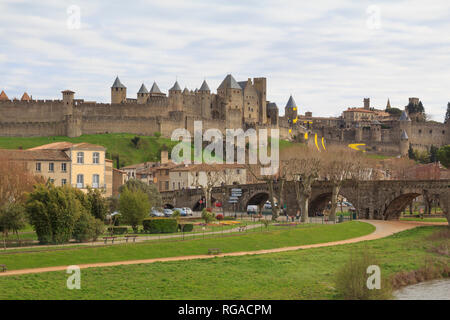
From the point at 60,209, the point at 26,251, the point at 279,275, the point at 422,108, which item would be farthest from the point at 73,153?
the point at 422,108

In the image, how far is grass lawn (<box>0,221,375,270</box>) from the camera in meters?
32.9

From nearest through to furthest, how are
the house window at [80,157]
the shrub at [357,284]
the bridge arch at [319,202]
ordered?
the shrub at [357,284], the house window at [80,157], the bridge arch at [319,202]

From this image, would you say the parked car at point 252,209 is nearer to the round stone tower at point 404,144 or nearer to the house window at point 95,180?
the house window at point 95,180

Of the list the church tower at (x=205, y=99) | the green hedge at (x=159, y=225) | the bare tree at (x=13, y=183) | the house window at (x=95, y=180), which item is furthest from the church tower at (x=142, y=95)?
the green hedge at (x=159, y=225)

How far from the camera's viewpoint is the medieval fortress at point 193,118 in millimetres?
125250

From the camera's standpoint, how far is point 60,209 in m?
38.9

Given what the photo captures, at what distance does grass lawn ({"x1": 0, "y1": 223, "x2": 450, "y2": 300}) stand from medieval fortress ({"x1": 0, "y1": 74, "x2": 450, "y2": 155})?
90378 mm

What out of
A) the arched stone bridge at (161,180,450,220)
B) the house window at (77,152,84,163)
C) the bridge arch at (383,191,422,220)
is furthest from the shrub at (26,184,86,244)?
the bridge arch at (383,191,422,220)

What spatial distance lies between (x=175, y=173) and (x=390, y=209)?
111ft

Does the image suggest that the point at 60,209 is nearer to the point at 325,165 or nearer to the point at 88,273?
the point at 88,273

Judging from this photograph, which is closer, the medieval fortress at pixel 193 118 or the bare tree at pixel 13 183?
the bare tree at pixel 13 183

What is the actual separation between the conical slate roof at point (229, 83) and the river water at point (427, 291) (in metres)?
114

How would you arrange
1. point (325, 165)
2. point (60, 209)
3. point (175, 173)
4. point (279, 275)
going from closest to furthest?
point (279, 275) → point (60, 209) → point (325, 165) → point (175, 173)

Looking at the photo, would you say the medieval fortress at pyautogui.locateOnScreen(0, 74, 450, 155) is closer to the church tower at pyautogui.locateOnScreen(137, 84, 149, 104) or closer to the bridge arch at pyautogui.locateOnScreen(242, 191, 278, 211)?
the church tower at pyautogui.locateOnScreen(137, 84, 149, 104)
